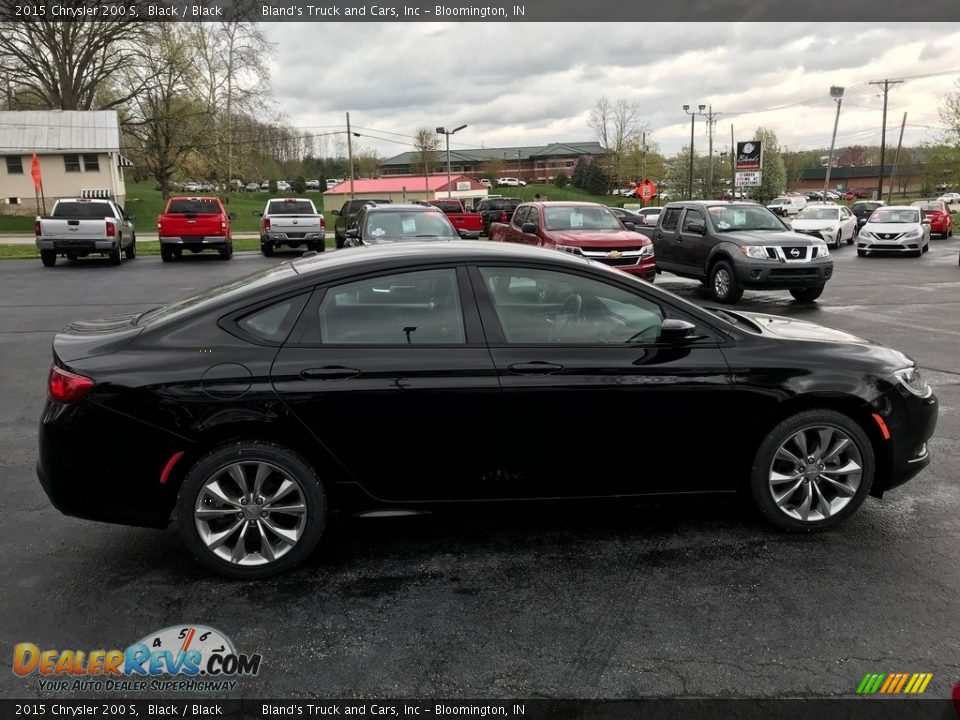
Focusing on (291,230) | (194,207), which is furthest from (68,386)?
(194,207)

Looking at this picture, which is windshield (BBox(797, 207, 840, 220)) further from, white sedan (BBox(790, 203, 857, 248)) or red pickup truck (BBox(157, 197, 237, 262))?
red pickup truck (BBox(157, 197, 237, 262))

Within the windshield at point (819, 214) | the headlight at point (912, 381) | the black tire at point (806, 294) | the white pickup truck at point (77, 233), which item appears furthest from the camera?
the windshield at point (819, 214)

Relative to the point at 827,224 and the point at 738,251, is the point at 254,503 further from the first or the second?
the point at 827,224

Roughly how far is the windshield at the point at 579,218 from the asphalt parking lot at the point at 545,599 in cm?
1031

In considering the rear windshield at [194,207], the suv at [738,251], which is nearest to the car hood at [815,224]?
A: the suv at [738,251]

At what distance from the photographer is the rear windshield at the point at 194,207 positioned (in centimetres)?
2355

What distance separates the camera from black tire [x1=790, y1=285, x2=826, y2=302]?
1370 cm

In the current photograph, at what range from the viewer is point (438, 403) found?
378 centimetres

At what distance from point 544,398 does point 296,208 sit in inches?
943

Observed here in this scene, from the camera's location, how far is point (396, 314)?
12.9ft

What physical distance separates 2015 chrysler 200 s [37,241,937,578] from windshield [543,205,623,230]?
10749 mm

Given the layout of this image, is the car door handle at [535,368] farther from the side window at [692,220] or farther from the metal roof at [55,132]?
the metal roof at [55,132]

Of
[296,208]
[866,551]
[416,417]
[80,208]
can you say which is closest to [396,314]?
[416,417]

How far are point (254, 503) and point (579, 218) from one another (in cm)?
1224
